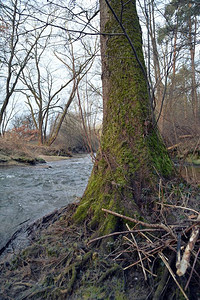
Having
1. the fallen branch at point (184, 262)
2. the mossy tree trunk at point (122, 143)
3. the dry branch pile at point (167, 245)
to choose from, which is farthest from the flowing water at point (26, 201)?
the fallen branch at point (184, 262)

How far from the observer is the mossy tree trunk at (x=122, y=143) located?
6.93 feet

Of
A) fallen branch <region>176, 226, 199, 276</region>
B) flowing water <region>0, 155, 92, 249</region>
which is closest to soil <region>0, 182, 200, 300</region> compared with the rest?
fallen branch <region>176, 226, 199, 276</region>

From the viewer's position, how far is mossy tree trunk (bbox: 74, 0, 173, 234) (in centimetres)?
211

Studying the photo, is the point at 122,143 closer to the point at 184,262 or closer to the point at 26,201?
the point at 184,262

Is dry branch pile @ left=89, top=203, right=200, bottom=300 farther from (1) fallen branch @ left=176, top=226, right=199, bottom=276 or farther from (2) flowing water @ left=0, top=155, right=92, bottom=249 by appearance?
(2) flowing water @ left=0, top=155, right=92, bottom=249

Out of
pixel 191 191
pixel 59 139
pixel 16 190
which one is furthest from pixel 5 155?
pixel 59 139

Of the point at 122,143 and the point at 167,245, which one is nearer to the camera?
the point at 167,245

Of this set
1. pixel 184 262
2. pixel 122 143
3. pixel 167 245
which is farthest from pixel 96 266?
pixel 122 143

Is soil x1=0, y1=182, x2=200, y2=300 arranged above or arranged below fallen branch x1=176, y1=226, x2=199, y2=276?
below

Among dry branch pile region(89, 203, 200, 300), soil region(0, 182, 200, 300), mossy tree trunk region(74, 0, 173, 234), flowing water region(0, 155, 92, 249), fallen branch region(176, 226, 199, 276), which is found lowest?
flowing water region(0, 155, 92, 249)

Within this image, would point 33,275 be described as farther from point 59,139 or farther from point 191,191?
point 59,139

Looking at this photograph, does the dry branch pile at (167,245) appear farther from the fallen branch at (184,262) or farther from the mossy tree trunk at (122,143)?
the mossy tree trunk at (122,143)

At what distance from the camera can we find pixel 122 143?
2410 mm

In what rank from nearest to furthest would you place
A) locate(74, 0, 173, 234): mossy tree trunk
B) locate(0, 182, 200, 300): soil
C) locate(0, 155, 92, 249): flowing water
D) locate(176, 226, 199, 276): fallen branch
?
locate(176, 226, 199, 276): fallen branch
locate(0, 182, 200, 300): soil
locate(74, 0, 173, 234): mossy tree trunk
locate(0, 155, 92, 249): flowing water
